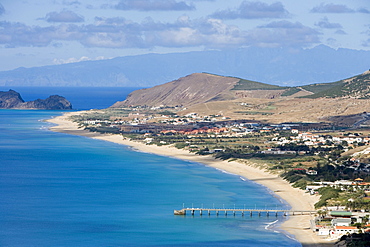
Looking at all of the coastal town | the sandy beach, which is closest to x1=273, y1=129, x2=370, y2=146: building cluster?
the coastal town

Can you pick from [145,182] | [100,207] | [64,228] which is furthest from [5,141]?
[64,228]

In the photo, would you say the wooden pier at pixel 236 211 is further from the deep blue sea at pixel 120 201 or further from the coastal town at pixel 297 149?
the coastal town at pixel 297 149

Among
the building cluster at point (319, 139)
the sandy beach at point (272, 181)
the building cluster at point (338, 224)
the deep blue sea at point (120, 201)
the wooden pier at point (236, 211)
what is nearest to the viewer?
the building cluster at point (338, 224)

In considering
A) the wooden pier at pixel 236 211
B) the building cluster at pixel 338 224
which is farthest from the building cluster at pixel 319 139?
the building cluster at pixel 338 224

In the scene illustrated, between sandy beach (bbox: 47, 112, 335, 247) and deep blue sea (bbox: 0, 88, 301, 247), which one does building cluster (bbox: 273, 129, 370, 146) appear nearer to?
sandy beach (bbox: 47, 112, 335, 247)

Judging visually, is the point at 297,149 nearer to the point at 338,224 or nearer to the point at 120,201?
the point at 120,201

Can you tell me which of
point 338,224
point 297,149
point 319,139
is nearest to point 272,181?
point 338,224
